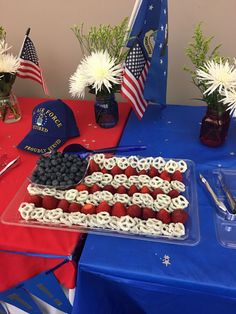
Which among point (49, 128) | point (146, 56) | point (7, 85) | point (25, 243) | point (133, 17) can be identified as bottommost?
point (25, 243)

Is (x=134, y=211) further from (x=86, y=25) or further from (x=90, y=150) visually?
(x=86, y=25)

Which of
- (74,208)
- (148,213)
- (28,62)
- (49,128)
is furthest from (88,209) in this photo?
(28,62)

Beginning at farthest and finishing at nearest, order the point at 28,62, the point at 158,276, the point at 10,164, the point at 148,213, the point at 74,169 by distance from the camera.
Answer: the point at 28,62
the point at 10,164
the point at 74,169
the point at 148,213
the point at 158,276

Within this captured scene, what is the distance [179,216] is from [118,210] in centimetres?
14

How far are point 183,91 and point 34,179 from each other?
3.14ft

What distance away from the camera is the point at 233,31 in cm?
121

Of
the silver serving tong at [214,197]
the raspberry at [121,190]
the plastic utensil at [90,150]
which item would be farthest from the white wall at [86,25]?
the raspberry at [121,190]

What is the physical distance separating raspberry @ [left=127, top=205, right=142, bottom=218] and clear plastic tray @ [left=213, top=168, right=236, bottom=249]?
17 cm

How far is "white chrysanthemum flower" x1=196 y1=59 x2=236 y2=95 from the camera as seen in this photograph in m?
0.76

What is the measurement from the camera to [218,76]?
0.77m

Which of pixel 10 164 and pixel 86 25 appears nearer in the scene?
A: pixel 10 164

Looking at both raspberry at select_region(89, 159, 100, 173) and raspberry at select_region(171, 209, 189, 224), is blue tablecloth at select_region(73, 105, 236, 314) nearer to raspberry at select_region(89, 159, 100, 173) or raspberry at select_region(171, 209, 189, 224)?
raspberry at select_region(171, 209, 189, 224)

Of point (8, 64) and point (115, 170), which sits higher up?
point (8, 64)

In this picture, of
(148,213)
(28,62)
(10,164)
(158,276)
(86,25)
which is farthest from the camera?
(86,25)
